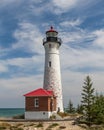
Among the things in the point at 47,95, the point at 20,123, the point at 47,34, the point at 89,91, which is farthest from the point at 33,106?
the point at 47,34

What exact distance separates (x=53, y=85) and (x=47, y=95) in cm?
359

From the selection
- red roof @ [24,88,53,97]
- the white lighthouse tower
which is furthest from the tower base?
the white lighthouse tower

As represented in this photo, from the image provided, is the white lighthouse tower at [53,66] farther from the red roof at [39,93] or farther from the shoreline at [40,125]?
the shoreline at [40,125]

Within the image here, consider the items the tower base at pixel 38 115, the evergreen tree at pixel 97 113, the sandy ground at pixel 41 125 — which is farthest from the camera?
the tower base at pixel 38 115

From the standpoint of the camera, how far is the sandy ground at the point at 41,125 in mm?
32406

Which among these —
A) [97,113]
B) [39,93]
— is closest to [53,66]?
[39,93]

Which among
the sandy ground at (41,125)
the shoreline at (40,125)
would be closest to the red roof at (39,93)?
the shoreline at (40,125)

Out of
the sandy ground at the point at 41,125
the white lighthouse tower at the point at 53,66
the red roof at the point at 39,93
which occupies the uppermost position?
the white lighthouse tower at the point at 53,66

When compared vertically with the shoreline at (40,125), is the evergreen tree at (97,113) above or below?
above

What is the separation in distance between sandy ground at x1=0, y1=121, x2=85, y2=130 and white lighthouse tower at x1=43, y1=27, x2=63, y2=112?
32.2 ft

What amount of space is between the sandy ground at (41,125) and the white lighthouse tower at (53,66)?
9803 millimetres

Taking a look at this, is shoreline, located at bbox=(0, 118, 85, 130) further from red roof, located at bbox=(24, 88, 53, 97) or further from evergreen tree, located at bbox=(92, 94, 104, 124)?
red roof, located at bbox=(24, 88, 53, 97)

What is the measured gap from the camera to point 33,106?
4038 centimetres

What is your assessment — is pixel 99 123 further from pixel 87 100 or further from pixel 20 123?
pixel 20 123
